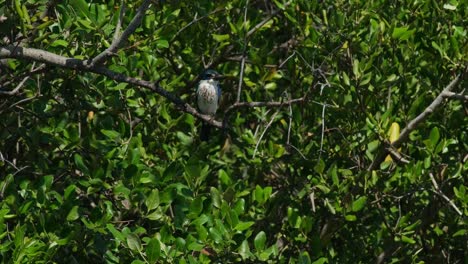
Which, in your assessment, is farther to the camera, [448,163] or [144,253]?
[448,163]

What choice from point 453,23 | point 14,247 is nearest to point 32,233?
point 14,247

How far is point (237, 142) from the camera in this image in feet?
19.6

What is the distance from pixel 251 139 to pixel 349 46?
0.79 meters

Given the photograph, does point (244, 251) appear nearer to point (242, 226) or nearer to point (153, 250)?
point (242, 226)

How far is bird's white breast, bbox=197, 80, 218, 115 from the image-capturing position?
665 centimetres

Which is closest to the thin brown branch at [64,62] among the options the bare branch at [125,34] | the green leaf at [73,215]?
the bare branch at [125,34]

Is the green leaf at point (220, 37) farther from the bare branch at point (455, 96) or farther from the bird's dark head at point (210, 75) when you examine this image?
the bare branch at point (455, 96)

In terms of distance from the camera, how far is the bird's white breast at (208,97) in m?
6.65

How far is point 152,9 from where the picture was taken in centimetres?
519

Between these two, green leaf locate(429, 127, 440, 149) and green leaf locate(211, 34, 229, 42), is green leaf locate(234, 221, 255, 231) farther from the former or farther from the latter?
green leaf locate(211, 34, 229, 42)

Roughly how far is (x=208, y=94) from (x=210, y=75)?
76 centimetres

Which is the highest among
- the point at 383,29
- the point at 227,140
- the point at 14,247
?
the point at 383,29

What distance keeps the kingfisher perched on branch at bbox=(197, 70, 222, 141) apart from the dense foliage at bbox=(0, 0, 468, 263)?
11 centimetres

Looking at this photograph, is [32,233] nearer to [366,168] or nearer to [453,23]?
[366,168]
